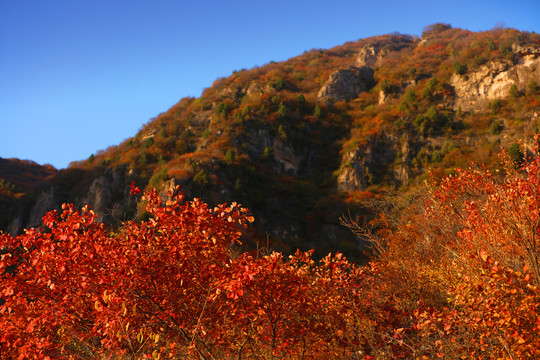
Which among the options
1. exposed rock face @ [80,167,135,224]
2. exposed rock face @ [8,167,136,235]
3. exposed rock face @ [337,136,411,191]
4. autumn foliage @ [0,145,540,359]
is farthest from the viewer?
exposed rock face @ [337,136,411,191]

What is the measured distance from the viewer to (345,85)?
61.9 m

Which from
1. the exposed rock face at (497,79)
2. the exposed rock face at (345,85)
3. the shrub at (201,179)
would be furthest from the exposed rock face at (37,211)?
the exposed rock face at (497,79)

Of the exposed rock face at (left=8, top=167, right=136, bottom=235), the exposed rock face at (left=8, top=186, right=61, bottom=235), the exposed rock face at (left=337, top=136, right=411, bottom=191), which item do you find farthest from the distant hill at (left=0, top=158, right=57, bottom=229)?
the exposed rock face at (left=337, top=136, right=411, bottom=191)

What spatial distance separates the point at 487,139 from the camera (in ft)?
131

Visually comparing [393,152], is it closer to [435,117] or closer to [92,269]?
[435,117]

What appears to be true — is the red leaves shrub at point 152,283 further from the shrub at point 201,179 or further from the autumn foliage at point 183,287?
the shrub at point 201,179

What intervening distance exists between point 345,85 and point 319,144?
60.1ft

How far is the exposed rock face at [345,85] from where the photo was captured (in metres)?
60.2

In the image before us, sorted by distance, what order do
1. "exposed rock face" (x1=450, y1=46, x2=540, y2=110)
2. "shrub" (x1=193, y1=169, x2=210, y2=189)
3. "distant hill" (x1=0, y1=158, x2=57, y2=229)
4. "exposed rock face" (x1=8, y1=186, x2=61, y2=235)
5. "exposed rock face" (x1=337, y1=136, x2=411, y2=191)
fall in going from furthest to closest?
1. "exposed rock face" (x1=450, y1=46, x2=540, y2=110)
2. "distant hill" (x1=0, y1=158, x2=57, y2=229)
3. "exposed rock face" (x1=337, y1=136, x2=411, y2=191)
4. "exposed rock face" (x1=8, y1=186, x2=61, y2=235)
5. "shrub" (x1=193, y1=169, x2=210, y2=189)

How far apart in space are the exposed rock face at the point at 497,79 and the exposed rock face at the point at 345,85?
651 inches

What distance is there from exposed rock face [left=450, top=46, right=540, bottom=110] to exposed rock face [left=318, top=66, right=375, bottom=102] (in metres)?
16.5

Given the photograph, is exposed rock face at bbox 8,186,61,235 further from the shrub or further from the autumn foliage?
the autumn foliage

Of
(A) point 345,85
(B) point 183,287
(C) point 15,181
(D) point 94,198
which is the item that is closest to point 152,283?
(B) point 183,287

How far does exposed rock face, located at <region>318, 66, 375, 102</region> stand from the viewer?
60156 mm
